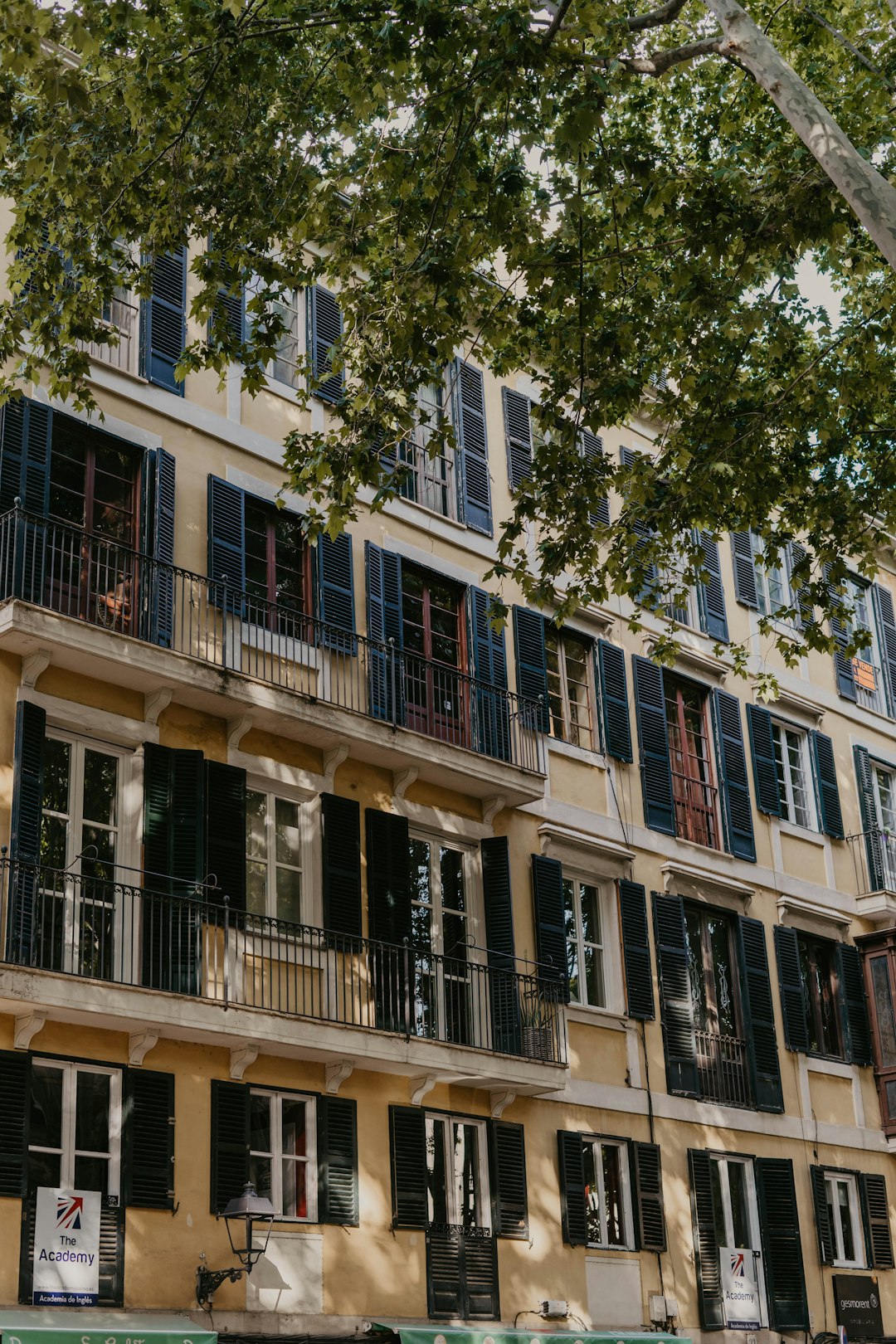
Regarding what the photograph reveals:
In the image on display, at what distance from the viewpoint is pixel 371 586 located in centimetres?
2109

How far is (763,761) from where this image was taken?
2681 cm

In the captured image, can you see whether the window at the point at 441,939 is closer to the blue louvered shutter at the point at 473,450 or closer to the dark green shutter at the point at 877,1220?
the blue louvered shutter at the point at 473,450

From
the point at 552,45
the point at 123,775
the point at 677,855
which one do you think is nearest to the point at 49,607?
the point at 123,775

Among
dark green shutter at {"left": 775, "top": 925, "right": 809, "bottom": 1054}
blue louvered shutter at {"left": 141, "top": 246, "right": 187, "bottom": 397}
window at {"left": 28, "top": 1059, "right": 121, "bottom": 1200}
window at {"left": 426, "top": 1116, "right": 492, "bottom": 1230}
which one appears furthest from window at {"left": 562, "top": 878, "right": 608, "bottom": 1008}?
blue louvered shutter at {"left": 141, "top": 246, "right": 187, "bottom": 397}

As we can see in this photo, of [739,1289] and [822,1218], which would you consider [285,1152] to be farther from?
[822,1218]

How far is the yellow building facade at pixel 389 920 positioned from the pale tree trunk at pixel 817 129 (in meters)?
5.20

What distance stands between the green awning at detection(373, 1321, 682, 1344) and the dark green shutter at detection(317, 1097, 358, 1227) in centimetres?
112

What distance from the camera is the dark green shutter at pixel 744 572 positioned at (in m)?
28.1

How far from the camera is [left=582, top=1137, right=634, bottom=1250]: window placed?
21.1m

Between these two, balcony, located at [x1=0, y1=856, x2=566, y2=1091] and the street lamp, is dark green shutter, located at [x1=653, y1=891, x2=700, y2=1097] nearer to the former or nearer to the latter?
balcony, located at [x1=0, y1=856, x2=566, y2=1091]

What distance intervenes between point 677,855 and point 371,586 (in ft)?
20.5

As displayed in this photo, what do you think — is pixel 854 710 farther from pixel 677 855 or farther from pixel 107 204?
pixel 107 204

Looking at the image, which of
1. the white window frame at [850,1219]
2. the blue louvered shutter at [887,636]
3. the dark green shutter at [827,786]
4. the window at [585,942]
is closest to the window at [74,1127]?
the window at [585,942]

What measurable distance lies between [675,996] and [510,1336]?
6022 millimetres
